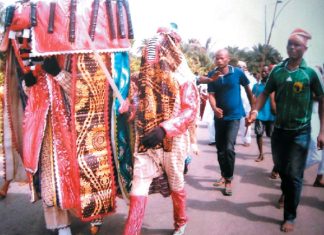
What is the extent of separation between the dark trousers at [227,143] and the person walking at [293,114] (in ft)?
3.48

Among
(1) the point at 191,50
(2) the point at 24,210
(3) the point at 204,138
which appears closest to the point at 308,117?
(2) the point at 24,210

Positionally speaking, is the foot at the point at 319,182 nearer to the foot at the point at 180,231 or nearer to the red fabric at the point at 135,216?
the foot at the point at 180,231

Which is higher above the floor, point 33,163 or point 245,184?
point 33,163

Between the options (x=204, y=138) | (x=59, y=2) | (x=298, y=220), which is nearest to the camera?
(x=59, y=2)

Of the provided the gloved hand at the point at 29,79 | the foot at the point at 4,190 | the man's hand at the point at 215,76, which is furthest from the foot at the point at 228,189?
the gloved hand at the point at 29,79

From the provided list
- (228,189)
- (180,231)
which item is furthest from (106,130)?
(228,189)

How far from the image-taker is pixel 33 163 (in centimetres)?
299

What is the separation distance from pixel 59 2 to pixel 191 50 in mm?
38112

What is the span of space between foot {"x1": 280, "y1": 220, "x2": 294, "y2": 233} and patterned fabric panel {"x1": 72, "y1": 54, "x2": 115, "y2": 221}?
1.78 m

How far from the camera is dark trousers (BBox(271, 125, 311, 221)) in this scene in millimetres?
3574

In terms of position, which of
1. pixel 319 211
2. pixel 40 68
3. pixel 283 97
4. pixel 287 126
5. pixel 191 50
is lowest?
pixel 319 211

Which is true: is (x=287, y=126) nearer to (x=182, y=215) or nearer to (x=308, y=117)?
(x=308, y=117)

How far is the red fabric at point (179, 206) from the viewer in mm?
3225

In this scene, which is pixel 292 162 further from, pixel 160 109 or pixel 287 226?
pixel 160 109
